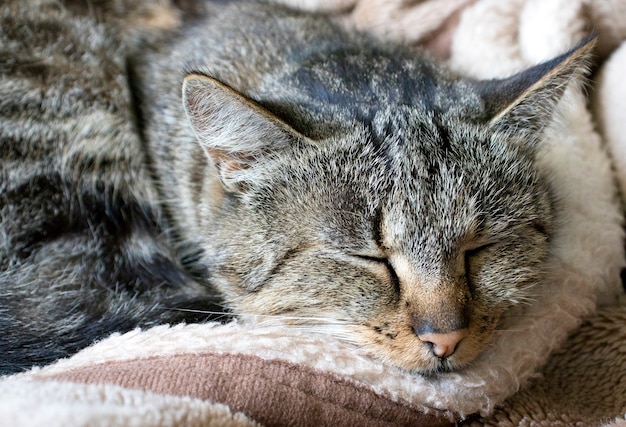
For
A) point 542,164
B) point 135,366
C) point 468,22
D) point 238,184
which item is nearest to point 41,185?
point 238,184

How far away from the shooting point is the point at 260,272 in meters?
1.14

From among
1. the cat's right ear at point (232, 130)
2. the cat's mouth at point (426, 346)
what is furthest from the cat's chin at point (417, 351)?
the cat's right ear at point (232, 130)

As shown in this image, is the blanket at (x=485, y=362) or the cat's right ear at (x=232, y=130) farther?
the cat's right ear at (x=232, y=130)

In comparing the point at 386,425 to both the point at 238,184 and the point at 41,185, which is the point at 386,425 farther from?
the point at 41,185

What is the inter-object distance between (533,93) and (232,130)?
1.74ft

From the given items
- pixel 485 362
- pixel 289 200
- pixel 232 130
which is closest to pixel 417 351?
pixel 485 362

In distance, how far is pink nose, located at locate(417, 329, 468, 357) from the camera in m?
0.97

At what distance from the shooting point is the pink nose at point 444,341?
0.97m

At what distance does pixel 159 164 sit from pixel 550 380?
100 cm

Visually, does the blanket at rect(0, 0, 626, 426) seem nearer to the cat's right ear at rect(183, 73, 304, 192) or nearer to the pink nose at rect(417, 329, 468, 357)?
the pink nose at rect(417, 329, 468, 357)

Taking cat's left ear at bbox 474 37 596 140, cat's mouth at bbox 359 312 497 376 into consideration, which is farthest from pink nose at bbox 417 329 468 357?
cat's left ear at bbox 474 37 596 140

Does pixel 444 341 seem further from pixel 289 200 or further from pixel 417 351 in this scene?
pixel 289 200

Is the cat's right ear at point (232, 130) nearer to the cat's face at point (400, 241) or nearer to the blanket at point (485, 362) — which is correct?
the cat's face at point (400, 241)

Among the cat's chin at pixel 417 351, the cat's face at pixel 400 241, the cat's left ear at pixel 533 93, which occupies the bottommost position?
the cat's chin at pixel 417 351
